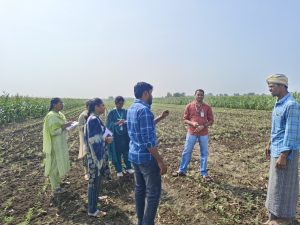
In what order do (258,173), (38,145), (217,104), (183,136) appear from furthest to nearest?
1. (217,104)
2. (183,136)
3. (38,145)
4. (258,173)

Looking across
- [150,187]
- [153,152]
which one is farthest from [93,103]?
[150,187]

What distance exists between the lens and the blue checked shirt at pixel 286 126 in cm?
448

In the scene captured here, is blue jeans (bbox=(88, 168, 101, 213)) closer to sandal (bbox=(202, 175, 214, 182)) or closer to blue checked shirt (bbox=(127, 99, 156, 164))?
blue checked shirt (bbox=(127, 99, 156, 164))

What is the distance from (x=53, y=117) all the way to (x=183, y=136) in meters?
8.70

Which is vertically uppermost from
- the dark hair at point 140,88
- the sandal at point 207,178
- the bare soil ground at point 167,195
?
the dark hair at point 140,88

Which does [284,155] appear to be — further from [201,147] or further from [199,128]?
[201,147]

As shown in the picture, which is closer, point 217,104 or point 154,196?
point 154,196

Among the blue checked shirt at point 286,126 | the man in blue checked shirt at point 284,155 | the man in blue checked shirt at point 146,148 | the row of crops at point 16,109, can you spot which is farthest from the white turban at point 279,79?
the row of crops at point 16,109

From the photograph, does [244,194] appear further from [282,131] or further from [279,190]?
[282,131]

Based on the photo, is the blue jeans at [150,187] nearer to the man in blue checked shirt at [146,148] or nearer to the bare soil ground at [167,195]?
the man in blue checked shirt at [146,148]

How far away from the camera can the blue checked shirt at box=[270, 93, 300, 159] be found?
14.7 ft

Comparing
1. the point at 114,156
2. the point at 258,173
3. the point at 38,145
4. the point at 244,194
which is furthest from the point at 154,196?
the point at 38,145

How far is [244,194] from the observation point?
6316 millimetres

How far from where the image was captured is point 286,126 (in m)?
4.52
